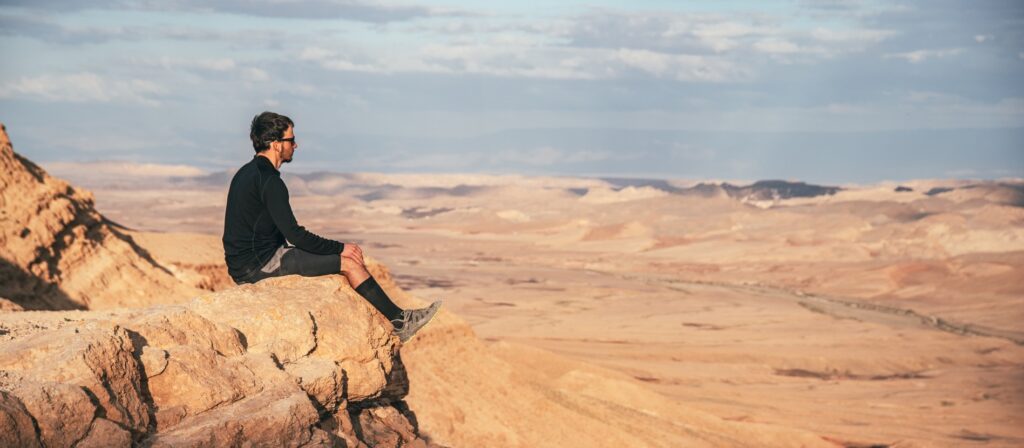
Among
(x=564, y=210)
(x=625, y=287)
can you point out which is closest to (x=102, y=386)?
(x=625, y=287)

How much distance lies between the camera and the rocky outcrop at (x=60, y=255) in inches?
476

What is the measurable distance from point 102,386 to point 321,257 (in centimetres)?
168

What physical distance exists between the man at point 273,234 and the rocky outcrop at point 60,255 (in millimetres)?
6776

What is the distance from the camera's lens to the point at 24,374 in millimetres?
4254

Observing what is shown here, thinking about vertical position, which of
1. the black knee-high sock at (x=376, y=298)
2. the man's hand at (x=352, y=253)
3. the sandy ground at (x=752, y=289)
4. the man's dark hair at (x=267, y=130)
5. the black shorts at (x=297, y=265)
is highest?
the man's dark hair at (x=267, y=130)

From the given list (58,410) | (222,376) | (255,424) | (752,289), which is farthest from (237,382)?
(752,289)

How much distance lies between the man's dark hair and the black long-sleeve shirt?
7 cm

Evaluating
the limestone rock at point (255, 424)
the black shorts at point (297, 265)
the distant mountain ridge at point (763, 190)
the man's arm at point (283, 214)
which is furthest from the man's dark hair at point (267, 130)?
the distant mountain ridge at point (763, 190)

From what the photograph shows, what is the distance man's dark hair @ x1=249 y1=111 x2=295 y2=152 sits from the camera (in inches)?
226

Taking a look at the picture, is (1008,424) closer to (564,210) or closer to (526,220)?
(526,220)

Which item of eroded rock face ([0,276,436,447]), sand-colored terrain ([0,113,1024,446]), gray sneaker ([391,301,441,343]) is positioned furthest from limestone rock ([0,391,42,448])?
gray sneaker ([391,301,441,343])

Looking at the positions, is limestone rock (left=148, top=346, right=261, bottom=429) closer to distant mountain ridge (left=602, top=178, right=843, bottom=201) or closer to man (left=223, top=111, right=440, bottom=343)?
man (left=223, top=111, right=440, bottom=343)

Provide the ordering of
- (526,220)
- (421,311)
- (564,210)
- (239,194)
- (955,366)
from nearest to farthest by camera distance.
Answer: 1. (239,194)
2. (421,311)
3. (955,366)
4. (526,220)
5. (564,210)

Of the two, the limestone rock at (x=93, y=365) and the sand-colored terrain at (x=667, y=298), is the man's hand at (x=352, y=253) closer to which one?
the sand-colored terrain at (x=667, y=298)
